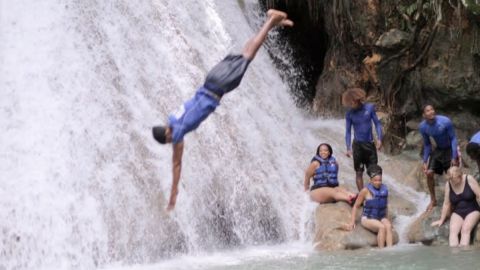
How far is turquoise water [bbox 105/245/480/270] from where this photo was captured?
21.7ft

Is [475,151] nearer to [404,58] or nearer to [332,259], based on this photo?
[332,259]

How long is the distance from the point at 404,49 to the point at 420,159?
1942 mm

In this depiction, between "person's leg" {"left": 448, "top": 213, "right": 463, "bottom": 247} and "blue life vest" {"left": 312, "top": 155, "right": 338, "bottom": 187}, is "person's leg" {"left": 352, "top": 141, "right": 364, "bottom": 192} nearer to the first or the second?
"blue life vest" {"left": 312, "top": 155, "right": 338, "bottom": 187}

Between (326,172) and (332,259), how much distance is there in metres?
2.13

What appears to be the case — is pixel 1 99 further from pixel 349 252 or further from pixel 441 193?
pixel 441 193

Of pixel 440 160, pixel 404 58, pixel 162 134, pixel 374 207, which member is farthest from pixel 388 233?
pixel 404 58

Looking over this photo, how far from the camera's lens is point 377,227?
328 inches

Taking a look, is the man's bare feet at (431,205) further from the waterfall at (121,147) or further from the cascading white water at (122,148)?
the waterfall at (121,147)

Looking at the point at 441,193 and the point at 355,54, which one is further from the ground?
the point at 355,54

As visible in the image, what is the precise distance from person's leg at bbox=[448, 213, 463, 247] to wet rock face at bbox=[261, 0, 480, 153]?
410 centimetres

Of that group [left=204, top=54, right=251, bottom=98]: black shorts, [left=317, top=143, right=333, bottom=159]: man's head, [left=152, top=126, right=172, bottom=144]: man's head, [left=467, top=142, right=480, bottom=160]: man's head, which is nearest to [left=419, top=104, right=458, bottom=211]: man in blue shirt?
[left=317, top=143, right=333, bottom=159]: man's head

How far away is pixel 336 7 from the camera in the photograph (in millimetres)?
12719

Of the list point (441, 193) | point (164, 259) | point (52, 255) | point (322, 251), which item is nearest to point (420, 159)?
point (441, 193)

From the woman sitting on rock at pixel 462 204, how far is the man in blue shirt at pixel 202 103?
3359 mm
